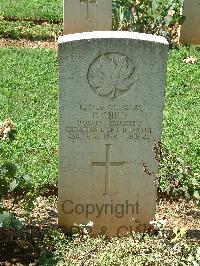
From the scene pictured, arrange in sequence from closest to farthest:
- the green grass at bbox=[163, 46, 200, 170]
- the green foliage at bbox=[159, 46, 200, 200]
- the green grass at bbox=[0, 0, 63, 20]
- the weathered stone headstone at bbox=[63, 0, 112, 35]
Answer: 1. the green foliage at bbox=[159, 46, 200, 200]
2. the green grass at bbox=[163, 46, 200, 170]
3. the weathered stone headstone at bbox=[63, 0, 112, 35]
4. the green grass at bbox=[0, 0, 63, 20]

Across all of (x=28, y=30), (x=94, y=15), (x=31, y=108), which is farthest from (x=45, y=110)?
(x=28, y=30)

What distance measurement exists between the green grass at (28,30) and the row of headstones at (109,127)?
5569mm

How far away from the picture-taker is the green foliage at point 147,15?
8930 mm

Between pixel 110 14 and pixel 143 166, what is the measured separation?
→ 16.2ft

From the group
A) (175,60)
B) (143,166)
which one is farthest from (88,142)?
(175,60)

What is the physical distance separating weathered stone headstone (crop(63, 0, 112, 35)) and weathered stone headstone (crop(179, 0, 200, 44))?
1.24m

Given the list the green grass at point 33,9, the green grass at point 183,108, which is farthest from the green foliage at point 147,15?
the green grass at point 33,9

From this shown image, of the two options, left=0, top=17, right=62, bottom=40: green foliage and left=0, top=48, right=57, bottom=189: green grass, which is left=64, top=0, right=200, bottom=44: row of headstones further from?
left=0, top=17, right=62, bottom=40: green foliage

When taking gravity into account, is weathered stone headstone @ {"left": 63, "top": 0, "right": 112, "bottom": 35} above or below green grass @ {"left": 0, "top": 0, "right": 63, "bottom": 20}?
below

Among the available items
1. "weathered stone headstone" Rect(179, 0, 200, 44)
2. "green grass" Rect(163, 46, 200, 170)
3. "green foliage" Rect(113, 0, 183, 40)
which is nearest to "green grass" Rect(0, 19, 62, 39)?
"green foliage" Rect(113, 0, 183, 40)

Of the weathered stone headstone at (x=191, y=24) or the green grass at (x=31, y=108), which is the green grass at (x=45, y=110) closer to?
the green grass at (x=31, y=108)

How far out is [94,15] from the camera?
8.89 m

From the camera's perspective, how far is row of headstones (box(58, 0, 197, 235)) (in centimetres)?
401

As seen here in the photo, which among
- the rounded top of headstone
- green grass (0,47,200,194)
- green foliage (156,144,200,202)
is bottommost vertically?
green foliage (156,144,200,202)
